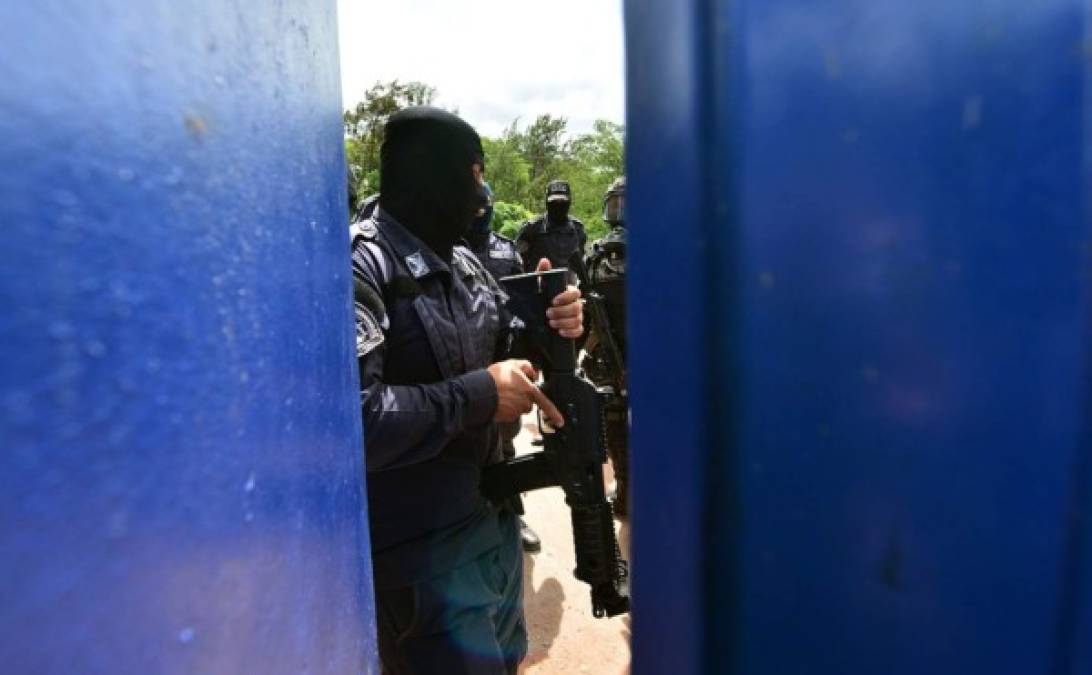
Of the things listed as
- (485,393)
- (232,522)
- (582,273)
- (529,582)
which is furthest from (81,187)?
(529,582)

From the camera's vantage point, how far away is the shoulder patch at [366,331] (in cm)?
139

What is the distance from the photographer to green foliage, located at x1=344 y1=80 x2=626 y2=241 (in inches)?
720

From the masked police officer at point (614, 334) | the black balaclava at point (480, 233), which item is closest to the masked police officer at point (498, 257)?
the black balaclava at point (480, 233)

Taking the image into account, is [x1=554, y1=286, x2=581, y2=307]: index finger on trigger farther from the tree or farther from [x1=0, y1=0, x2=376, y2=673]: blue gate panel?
the tree

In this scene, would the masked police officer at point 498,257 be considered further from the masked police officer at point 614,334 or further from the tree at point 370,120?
the tree at point 370,120

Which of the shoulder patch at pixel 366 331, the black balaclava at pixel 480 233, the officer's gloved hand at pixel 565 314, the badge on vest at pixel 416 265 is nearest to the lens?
the shoulder patch at pixel 366 331

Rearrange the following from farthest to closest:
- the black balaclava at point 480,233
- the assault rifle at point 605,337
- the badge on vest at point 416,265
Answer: the assault rifle at point 605,337 → the black balaclava at point 480,233 → the badge on vest at point 416,265

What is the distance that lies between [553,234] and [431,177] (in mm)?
Answer: 3712

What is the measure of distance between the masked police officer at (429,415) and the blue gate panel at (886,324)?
3.67 ft

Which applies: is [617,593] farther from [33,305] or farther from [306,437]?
[33,305]

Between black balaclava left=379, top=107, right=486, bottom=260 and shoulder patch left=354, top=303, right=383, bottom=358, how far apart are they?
351 millimetres

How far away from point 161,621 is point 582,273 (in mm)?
2204

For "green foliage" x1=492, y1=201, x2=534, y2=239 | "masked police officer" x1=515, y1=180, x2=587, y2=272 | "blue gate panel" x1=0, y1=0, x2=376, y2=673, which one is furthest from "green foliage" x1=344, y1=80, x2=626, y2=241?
"blue gate panel" x1=0, y1=0, x2=376, y2=673

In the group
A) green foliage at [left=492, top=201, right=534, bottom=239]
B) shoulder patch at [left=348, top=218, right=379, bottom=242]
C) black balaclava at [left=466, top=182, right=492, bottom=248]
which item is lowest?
shoulder patch at [left=348, top=218, right=379, bottom=242]
